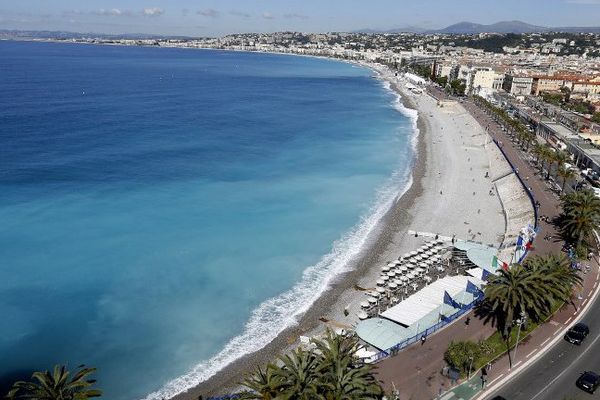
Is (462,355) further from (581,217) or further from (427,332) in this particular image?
(581,217)

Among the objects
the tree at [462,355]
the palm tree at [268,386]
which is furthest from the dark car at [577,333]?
the palm tree at [268,386]

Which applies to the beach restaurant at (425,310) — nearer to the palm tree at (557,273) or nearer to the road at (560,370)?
the palm tree at (557,273)

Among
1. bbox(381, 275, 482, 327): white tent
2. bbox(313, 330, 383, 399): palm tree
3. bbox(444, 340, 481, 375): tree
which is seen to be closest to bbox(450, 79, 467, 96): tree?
bbox(381, 275, 482, 327): white tent

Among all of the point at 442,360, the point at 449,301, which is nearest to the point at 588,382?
the point at 442,360

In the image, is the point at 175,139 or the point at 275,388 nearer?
the point at 275,388

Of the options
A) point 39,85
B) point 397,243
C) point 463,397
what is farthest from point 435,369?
point 39,85

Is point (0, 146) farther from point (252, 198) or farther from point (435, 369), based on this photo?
point (435, 369)
